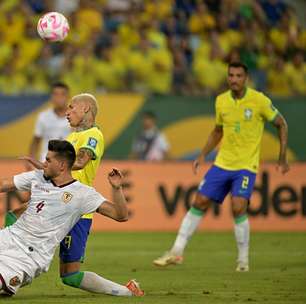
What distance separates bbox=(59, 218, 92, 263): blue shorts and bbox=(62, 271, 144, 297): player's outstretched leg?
6.2 inches

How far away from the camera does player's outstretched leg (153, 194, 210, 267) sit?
12648mm

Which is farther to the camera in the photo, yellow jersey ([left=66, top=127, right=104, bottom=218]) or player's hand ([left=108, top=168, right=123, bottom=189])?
yellow jersey ([left=66, top=127, right=104, bottom=218])

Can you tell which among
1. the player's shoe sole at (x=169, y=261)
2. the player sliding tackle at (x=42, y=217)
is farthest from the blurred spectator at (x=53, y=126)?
the player sliding tackle at (x=42, y=217)

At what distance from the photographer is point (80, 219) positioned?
9484 mm

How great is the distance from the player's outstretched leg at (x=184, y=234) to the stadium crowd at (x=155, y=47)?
24.3 feet

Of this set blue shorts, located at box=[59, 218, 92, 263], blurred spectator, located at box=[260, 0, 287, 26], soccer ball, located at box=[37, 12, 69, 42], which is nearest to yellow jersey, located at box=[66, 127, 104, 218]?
blue shorts, located at box=[59, 218, 92, 263]

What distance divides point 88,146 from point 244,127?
3.86 meters

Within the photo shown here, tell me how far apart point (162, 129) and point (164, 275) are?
8.84 m

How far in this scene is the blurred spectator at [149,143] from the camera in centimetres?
2008

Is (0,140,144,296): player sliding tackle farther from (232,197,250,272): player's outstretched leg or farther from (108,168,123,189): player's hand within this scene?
(232,197,250,272): player's outstretched leg

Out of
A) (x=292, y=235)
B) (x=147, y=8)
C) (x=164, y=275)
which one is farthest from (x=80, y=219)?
(x=147, y=8)

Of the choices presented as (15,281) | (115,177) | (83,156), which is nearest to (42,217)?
(15,281)

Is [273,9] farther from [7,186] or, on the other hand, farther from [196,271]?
[7,186]

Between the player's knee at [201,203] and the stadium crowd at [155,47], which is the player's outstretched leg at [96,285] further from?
the stadium crowd at [155,47]
